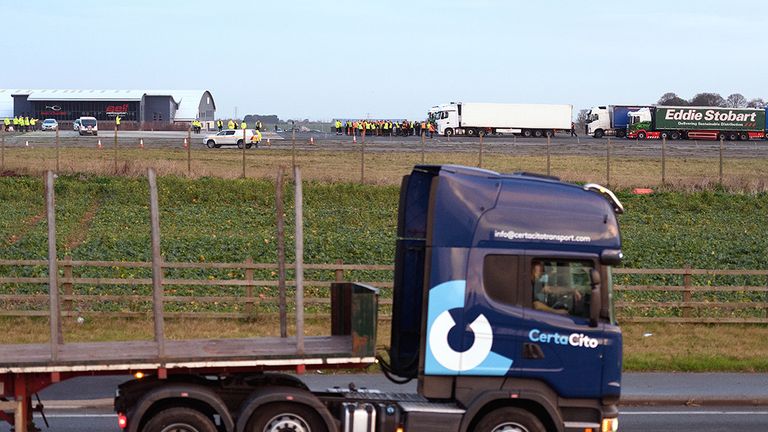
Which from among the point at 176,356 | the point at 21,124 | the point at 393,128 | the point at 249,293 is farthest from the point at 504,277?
the point at 21,124

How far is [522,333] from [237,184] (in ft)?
87.8

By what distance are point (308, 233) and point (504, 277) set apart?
1977 cm

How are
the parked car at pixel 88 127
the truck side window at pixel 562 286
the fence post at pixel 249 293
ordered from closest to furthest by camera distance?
the truck side window at pixel 562 286, the fence post at pixel 249 293, the parked car at pixel 88 127

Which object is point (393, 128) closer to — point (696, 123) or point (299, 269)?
point (696, 123)

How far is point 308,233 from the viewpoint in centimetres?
2961

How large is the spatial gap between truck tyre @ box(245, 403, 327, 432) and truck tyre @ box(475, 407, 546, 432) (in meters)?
1.60

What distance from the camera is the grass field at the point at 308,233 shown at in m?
18.4

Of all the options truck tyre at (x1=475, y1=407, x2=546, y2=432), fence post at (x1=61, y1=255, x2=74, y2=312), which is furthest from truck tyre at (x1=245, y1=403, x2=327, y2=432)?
fence post at (x1=61, y1=255, x2=74, y2=312)

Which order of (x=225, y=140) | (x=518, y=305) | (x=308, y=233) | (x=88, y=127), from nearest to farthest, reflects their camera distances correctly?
(x=518, y=305) → (x=308, y=233) → (x=225, y=140) → (x=88, y=127)

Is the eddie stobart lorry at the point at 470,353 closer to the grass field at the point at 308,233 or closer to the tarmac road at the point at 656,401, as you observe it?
the tarmac road at the point at 656,401

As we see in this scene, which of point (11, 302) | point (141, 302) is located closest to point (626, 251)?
point (141, 302)

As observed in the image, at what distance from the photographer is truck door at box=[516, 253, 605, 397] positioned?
1011 cm

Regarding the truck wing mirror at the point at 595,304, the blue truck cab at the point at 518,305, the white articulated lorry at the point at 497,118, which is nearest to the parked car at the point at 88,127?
the white articulated lorry at the point at 497,118

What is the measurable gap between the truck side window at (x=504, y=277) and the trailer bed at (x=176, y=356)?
4.58 ft
